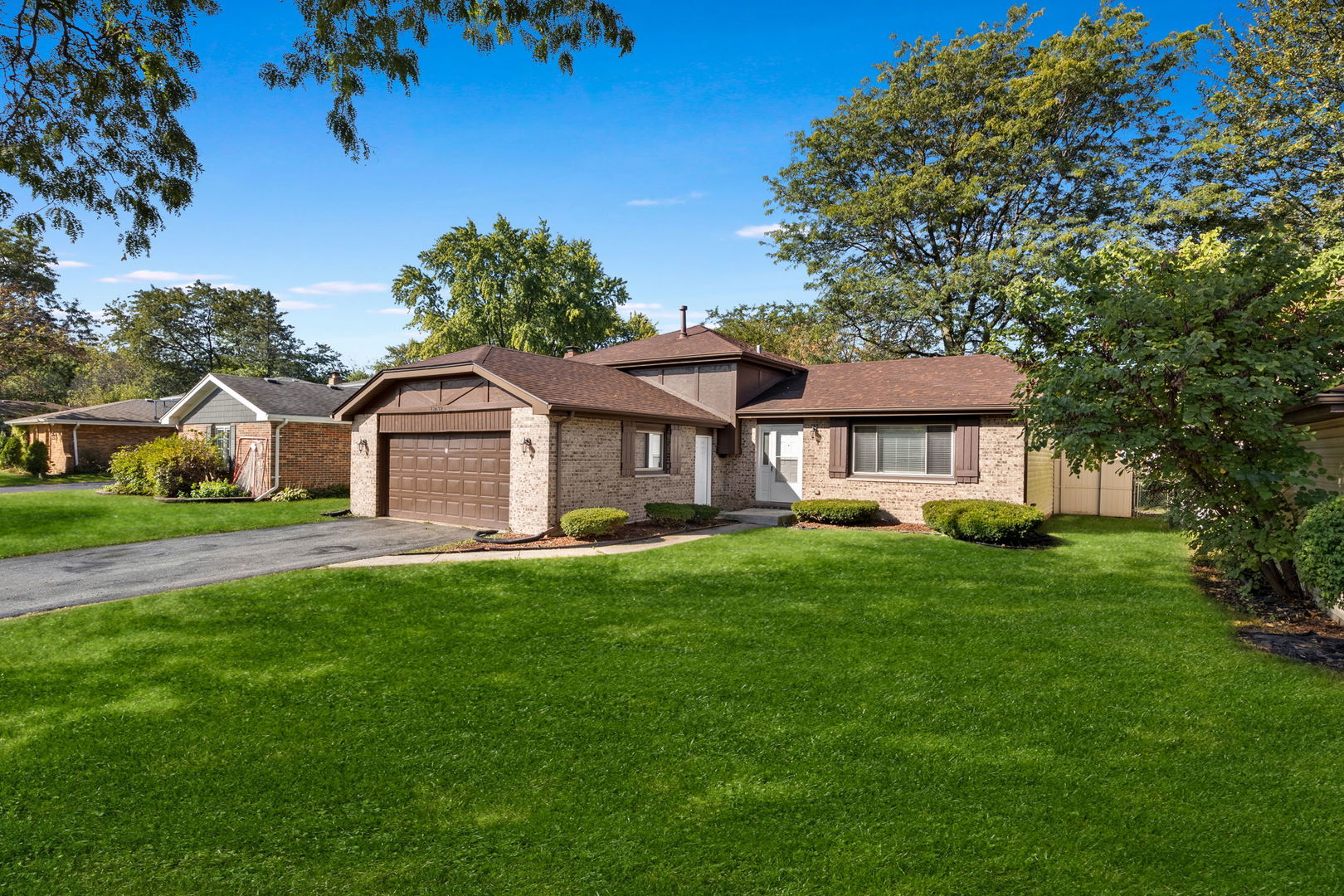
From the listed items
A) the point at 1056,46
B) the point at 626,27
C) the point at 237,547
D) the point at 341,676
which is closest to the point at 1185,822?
the point at 341,676

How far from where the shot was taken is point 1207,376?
7.66 metres

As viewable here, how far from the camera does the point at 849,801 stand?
13.3ft

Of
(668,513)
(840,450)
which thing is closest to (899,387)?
(840,450)

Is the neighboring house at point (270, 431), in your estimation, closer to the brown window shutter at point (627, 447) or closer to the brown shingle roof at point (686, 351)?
the brown shingle roof at point (686, 351)

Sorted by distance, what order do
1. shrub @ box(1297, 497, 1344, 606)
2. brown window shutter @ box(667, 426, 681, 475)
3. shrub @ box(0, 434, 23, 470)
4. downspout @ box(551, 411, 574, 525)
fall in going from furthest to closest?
shrub @ box(0, 434, 23, 470) < brown window shutter @ box(667, 426, 681, 475) < downspout @ box(551, 411, 574, 525) < shrub @ box(1297, 497, 1344, 606)

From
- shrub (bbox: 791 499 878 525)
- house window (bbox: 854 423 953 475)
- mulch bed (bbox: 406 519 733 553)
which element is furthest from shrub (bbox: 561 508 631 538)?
house window (bbox: 854 423 953 475)

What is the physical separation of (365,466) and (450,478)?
3.12 m

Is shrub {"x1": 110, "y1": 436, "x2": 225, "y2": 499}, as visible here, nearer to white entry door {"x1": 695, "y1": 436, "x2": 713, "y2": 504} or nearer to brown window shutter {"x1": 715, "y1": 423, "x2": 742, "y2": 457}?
white entry door {"x1": 695, "y1": 436, "x2": 713, "y2": 504}

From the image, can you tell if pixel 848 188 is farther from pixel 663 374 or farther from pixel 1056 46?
pixel 663 374

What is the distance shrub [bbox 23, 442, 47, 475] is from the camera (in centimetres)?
3050

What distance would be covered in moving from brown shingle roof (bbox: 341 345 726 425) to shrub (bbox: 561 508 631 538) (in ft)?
7.29

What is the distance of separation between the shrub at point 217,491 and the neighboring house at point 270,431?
0.50m

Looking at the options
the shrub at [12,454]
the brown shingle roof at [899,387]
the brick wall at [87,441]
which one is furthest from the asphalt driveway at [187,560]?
the shrub at [12,454]

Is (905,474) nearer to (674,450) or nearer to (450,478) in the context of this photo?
(674,450)
